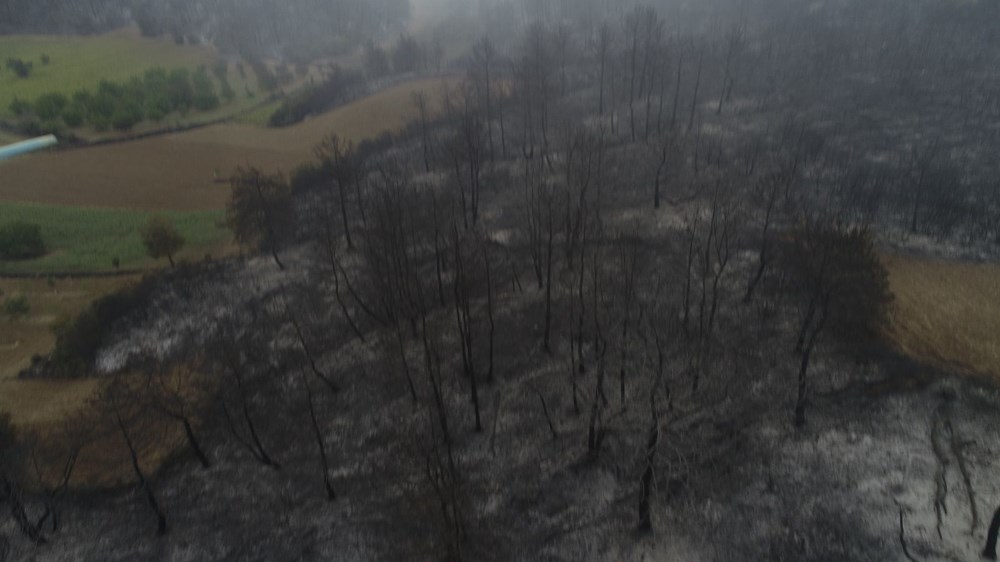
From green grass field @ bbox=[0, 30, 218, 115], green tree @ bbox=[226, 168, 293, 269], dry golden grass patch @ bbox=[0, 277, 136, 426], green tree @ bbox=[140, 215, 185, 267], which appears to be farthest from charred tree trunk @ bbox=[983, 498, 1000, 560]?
green grass field @ bbox=[0, 30, 218, 115]

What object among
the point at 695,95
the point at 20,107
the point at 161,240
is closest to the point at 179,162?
the point at 20,107

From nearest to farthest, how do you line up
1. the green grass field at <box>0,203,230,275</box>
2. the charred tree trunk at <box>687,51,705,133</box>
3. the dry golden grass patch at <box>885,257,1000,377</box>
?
1. the dry golden grass patch at <box>885,257,1000,377</box>
2. the green grass field at <box>0,203,230,275</box>
3. the charred tree trunk at <box>687,51,705,133</box>

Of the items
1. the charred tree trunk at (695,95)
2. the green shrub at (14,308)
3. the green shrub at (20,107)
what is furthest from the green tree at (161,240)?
the charred tree trunk at (695,95)

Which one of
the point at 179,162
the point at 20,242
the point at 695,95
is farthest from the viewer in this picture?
the point at 695,95

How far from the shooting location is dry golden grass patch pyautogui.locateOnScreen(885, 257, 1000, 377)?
33.2 metres

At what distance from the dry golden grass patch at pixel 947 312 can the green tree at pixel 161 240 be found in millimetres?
47432

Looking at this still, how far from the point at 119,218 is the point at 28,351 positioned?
55.7ft

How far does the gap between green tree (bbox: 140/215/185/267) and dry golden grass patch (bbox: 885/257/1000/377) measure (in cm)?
4743

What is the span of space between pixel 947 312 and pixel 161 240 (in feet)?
168

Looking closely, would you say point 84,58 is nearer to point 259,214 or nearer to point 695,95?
point 259,214

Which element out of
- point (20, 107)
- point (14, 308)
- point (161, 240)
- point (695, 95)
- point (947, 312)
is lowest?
point (947, 312)

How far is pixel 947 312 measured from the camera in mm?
36656

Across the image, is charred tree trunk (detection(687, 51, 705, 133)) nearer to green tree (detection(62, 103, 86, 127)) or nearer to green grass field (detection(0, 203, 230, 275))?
green grass field (detection(0, 203, 230, 275))

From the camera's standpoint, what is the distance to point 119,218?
54969 millimetres
